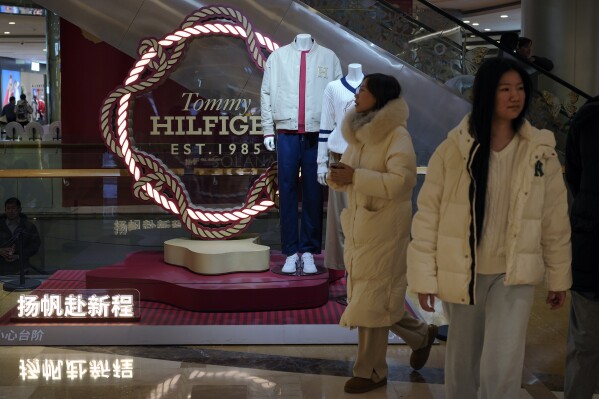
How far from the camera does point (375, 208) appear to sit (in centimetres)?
418

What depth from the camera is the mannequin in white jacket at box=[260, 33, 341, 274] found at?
19.6 ft

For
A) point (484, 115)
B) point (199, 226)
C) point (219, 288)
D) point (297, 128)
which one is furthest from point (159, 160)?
point (484, 115)

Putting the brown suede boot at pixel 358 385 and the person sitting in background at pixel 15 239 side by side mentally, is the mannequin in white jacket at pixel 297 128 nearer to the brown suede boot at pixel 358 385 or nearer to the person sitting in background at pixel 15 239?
the brown suede boot at pixel 358 385

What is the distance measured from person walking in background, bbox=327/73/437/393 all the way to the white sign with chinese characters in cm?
168

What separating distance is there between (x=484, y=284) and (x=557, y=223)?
34 cm

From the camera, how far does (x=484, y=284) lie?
3.26m

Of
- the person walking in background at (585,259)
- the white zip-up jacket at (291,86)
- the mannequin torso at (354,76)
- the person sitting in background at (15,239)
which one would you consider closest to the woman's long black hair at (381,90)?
the person walking in background at (585,259)

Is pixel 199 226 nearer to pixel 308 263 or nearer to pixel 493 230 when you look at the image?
pixel 308 263

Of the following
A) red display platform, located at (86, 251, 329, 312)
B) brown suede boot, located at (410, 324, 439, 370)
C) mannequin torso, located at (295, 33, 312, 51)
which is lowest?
brown suede boot, located at (410, 324, 439, 370)

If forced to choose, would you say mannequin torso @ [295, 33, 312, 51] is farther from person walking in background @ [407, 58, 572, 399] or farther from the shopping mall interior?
person walking in background @ [407, 58, 572, 399]

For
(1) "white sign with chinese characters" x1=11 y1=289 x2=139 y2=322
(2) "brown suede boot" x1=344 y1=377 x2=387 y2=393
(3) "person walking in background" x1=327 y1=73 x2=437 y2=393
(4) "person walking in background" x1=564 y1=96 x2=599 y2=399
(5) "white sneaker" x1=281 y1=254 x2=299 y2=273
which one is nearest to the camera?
(4) "person walking in background" x1=564 y1=96 x2=599 y2=399

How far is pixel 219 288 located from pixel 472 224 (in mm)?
2692

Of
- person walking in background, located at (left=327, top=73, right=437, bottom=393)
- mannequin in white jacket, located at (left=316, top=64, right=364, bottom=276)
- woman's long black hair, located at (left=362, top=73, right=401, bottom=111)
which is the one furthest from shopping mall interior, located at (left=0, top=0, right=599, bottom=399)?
woman's long black hair, located at (left=362, top=73, right=401, bottom=111)

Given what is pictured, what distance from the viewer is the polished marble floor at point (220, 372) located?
4.43m
